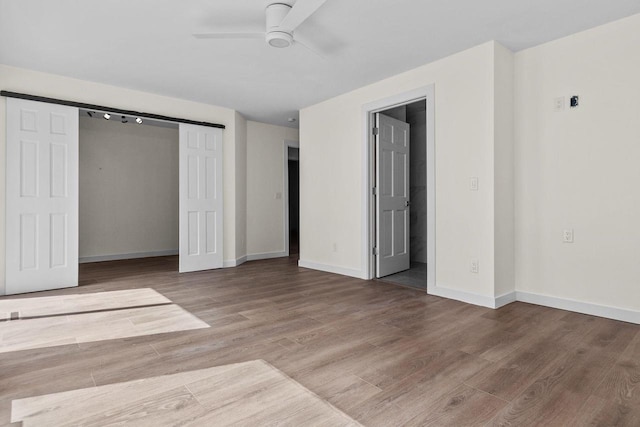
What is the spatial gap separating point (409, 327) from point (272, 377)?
49.2 inches

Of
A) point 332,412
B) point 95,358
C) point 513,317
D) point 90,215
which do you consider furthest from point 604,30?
point 90,215

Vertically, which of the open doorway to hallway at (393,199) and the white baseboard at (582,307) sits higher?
the open doorway to hallway at (393,199)

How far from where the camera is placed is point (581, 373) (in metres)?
1.98

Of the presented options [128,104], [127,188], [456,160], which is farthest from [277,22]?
[127,188]

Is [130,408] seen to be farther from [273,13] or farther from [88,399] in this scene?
[273,13]

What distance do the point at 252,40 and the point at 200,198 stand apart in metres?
2.68

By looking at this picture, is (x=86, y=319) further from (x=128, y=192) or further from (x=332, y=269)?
(x=128, y=192)

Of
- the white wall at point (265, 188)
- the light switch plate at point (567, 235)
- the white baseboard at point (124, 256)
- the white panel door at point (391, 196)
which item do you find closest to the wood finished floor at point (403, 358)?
the light switch plate at point (567, 235)

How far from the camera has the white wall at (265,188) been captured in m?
6.29

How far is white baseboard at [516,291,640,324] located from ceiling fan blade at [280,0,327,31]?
3151 mm

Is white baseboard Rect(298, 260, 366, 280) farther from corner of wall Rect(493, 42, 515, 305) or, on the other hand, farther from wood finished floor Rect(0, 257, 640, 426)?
corner of wall Rect(493, 42, 515, 305)

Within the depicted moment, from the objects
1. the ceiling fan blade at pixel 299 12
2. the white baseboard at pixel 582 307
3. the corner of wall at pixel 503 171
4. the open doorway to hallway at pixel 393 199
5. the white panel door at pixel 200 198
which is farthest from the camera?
the white panel door at pixel 200 198

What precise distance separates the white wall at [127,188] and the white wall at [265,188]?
1.96 meters

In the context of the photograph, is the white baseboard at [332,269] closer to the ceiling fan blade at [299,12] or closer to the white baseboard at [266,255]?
the white baseboard at [266,255]
